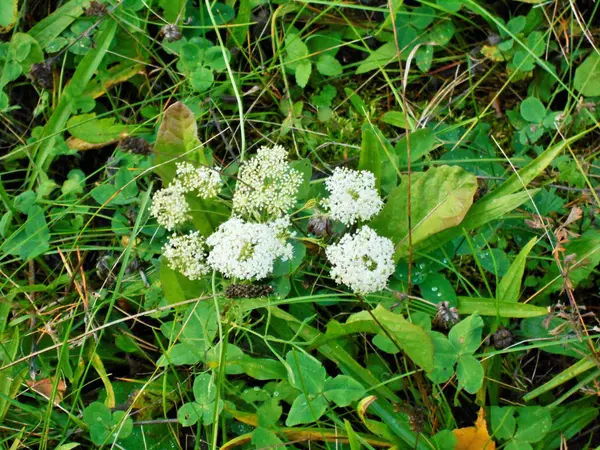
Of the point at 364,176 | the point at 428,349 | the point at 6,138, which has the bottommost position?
the point at 428,349

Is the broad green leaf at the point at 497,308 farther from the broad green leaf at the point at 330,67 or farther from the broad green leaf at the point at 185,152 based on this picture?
the broad green leaf at the point at 330,67

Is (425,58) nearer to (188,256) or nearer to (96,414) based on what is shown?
(188,256)

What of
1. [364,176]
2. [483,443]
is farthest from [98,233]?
[483,443]

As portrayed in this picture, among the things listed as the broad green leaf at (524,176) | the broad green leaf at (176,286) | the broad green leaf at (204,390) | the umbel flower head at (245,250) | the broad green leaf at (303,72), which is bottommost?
the broad green leaf at (204,390)

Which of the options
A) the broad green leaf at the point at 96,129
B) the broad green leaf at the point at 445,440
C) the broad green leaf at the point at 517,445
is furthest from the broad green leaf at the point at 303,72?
the broad green leaf at the point at 517,445

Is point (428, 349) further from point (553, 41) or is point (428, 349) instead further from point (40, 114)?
point (40, 114)

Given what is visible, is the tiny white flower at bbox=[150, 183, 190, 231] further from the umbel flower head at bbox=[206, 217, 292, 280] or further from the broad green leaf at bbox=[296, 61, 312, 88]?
the broad green leaf at bbox=[296, 61, 312, 88]

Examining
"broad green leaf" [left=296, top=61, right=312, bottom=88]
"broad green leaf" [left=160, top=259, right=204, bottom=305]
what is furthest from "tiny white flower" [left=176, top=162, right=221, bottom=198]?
"broad green leaf" [left=296, top=61, right=312, bottom=88]

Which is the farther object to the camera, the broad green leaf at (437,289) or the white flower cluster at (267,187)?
the broad green leaf at (437,289)
